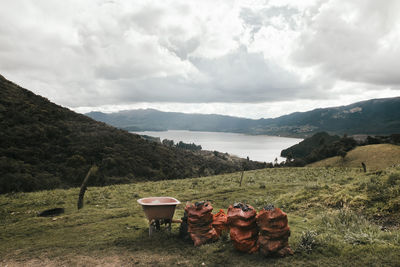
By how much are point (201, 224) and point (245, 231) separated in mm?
1511

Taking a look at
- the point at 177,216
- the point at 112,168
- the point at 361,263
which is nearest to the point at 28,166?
the point at 112,168

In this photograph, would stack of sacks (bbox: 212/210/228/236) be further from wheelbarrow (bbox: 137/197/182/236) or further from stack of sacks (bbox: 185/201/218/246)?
wheelbarrow (bbox: 137/197/182/236)

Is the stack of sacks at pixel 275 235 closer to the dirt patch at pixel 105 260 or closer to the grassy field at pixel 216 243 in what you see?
the grassy field at pixel 216 243

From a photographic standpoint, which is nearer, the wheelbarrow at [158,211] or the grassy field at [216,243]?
the grassy field at [216,243]

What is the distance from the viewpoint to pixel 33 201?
47.3 ft

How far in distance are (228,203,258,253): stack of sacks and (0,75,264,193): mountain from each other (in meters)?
25.5

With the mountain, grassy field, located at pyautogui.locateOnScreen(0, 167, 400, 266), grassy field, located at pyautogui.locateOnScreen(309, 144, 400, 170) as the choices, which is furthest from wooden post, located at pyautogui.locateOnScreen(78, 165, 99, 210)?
grassy field, located at pyautogui.locateOnScreen(309, 144, 400, 170)

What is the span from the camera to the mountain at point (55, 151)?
29422 millimetres

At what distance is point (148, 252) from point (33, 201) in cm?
1182

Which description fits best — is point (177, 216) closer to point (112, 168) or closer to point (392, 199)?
point (392, 199)

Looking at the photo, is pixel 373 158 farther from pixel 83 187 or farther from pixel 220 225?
pixel 83 187

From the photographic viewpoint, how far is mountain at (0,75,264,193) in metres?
29.4

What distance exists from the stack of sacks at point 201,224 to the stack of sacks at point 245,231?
972 millimetres

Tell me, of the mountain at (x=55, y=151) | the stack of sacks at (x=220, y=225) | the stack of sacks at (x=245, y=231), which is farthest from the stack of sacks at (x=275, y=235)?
the mountain at (x=55, y=151)
